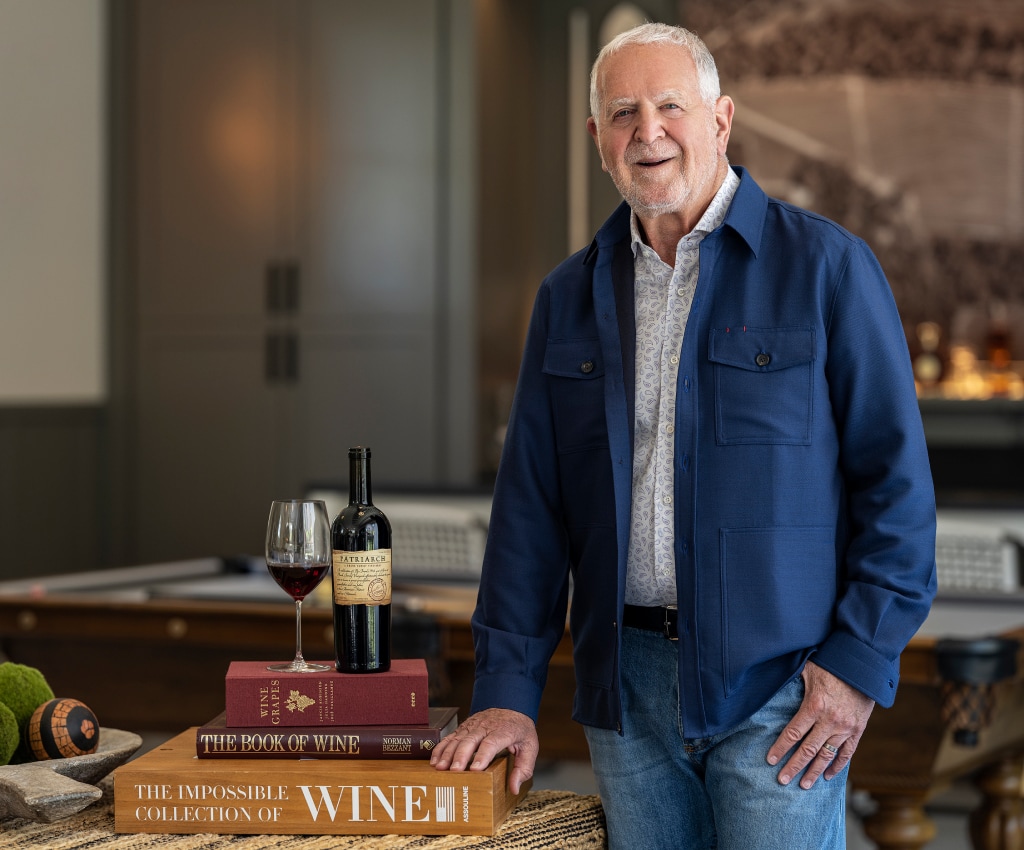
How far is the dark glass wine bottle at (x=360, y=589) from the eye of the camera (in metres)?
1.36

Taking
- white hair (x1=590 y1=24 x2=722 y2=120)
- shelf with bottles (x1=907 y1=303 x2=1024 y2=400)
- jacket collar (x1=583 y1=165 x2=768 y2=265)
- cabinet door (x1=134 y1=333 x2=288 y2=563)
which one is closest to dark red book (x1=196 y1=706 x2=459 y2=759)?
jacket collar (x1=583 y1=165 x2=768 y2=265)

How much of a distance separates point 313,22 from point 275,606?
3.16 m

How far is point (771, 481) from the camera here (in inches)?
55.6

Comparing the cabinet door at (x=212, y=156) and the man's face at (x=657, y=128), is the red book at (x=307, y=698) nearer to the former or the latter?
the man's face at (x=657, y=128)

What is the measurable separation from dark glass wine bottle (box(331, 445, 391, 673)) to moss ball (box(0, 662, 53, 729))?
347 mm

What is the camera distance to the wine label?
1.35m

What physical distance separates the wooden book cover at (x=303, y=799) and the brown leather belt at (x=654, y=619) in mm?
258

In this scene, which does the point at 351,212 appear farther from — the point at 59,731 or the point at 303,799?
the point at 303,799

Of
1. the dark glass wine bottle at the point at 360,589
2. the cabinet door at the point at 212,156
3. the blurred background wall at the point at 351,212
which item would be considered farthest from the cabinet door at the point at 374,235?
the dark glass wine bottle at the point at 360,589

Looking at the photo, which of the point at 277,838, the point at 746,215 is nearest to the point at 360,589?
the point at 277,838

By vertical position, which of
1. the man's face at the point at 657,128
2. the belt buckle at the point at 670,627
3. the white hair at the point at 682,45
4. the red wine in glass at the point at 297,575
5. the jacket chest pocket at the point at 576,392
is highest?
the white hair at the point at 682,45

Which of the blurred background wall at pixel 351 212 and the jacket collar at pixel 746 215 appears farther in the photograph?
the blurred background wall at pixel 351 212

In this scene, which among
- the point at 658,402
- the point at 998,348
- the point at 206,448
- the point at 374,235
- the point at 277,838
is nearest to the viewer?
the point at 277,838

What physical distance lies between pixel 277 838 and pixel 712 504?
544mm
